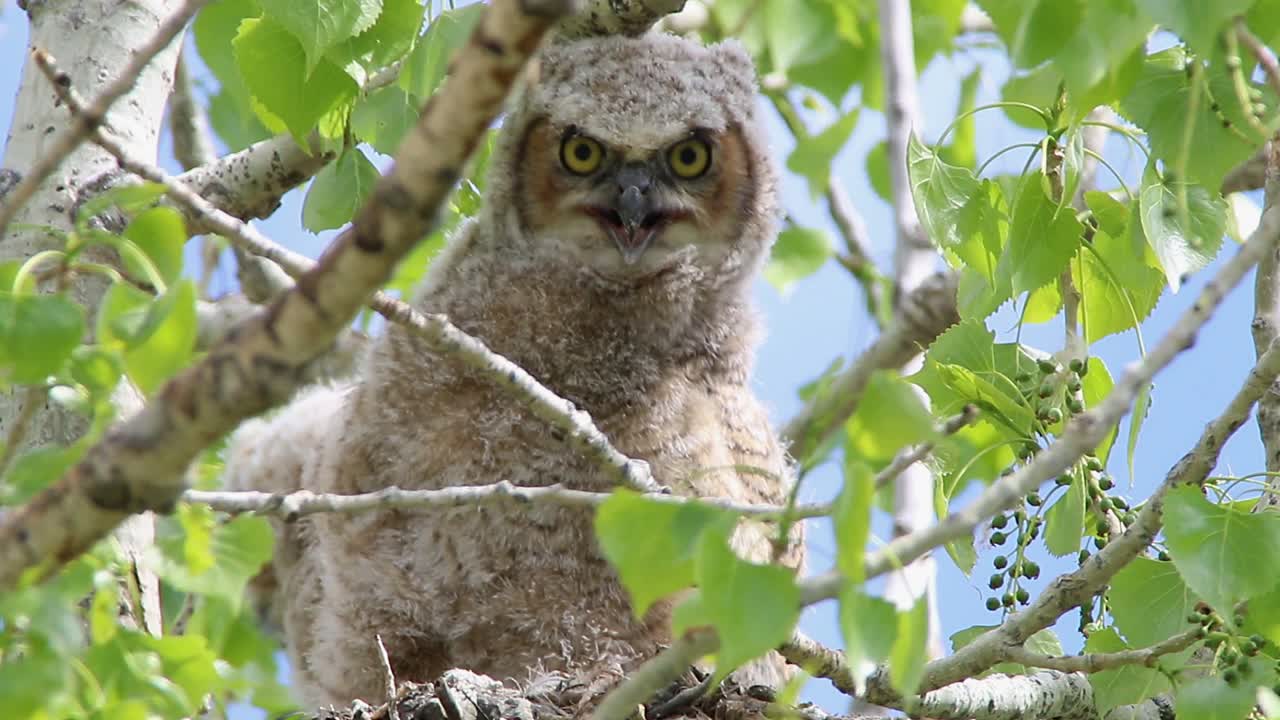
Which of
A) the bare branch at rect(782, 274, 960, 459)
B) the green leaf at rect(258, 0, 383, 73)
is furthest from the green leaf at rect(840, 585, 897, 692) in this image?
the green leaf at rect(258, 0, 383, 73)

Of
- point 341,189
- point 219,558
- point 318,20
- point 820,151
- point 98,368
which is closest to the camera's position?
point 98,368

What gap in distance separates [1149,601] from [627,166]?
70.6 inches

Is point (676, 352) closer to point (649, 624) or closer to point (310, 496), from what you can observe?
point (649, 624)

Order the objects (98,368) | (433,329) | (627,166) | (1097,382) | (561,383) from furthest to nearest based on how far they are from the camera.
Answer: (627,166), (561,383), (1097,382), (433,329), (98,368)

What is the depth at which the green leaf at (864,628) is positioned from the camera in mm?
1698

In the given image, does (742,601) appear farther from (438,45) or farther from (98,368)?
(438,45)

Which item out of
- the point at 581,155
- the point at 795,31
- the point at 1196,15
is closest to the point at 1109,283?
the point at 795,31

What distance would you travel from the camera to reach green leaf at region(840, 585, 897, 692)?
1.70 meters

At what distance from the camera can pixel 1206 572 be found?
8.38 ft

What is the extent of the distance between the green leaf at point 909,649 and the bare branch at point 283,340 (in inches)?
29.5

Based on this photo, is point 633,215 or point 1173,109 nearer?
point 1173,109

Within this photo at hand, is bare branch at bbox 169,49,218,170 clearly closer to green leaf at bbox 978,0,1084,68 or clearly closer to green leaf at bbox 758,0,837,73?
green leaf at bbox 758,0,837,73

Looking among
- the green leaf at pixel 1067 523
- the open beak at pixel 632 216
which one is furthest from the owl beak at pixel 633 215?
the green leaf at pixel 1067 523

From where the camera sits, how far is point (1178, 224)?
2.79 meters
